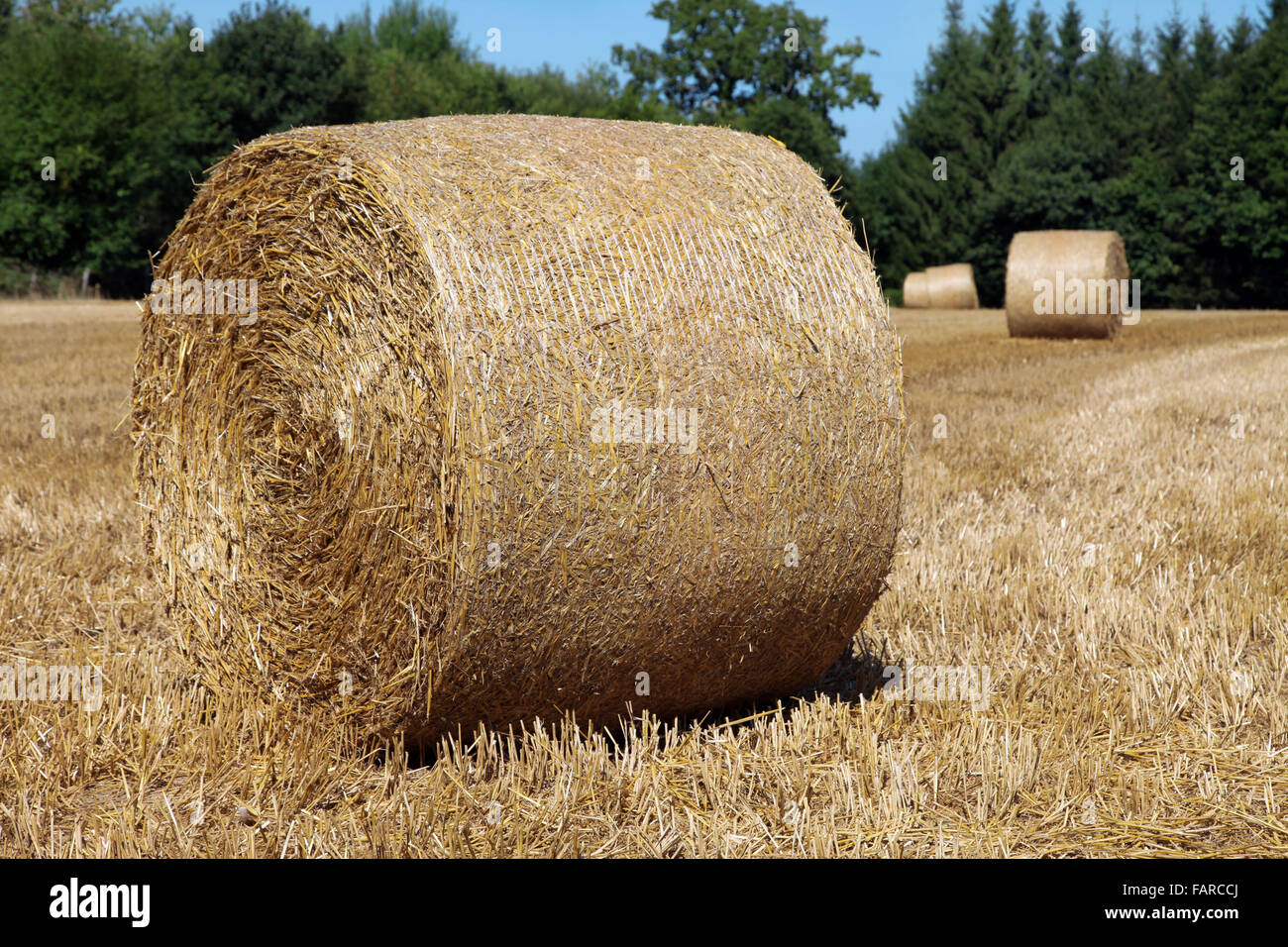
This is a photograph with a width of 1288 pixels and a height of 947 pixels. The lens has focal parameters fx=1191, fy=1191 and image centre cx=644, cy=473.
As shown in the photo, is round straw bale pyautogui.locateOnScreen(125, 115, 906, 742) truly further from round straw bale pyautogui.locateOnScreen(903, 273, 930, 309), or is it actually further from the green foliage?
the green foliage

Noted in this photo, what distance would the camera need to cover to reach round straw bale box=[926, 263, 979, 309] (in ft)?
115

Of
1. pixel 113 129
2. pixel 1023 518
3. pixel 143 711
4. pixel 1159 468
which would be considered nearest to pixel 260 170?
pixel 143 711

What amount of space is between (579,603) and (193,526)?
6.72ft

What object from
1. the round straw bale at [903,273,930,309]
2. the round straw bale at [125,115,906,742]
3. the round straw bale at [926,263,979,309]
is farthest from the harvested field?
the round straw bale at [903,273,930,309]

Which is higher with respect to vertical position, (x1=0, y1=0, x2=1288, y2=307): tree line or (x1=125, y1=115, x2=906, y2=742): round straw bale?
(x1=0, y1=0, x2=1288, y2=307): tree line

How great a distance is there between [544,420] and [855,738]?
4.91 ft

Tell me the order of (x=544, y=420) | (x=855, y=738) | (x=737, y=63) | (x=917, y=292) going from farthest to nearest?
(x=737, y=63) < (x=917, y=292) < (x=855, y=738) < (x=544, y=420)

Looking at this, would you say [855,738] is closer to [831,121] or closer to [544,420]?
[544,420]

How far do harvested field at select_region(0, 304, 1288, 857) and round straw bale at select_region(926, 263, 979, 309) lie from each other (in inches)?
1134

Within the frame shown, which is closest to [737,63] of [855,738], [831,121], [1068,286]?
[831,121]

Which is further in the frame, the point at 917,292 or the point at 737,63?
the point at 737,63

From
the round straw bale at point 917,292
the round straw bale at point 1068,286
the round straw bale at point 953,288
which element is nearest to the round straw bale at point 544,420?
the round straw bale at point 1068,286

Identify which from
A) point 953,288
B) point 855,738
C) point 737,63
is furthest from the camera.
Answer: point 737,63

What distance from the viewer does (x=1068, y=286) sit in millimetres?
19406
